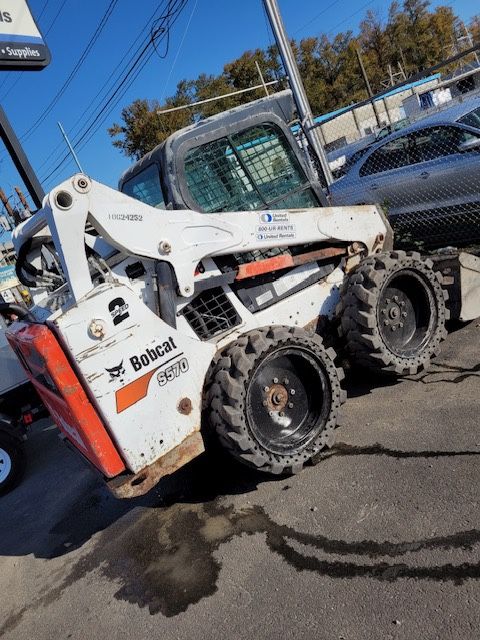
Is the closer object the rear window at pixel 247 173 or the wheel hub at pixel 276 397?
the wheel hub at pixel 276 397

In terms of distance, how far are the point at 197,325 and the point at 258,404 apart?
0.74 meters

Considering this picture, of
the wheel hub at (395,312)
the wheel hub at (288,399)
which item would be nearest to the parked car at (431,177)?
the wheel hub at (395,312)

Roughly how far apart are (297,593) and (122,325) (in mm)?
1847

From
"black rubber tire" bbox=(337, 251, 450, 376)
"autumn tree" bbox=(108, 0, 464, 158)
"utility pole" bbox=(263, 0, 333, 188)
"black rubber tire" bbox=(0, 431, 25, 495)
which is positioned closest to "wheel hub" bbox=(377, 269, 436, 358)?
"black rubber tire" bbox=(337, 251, 450, 376)

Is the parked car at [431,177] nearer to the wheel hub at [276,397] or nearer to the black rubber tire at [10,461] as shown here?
the wheel hub at [276,397]

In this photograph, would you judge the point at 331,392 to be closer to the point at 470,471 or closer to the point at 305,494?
the point at 305,494

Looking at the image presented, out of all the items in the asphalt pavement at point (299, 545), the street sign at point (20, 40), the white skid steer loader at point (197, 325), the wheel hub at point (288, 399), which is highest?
the street sign at point (20, 40)

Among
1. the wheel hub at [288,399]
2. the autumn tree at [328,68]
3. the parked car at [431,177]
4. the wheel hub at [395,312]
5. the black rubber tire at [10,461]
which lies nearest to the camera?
the wheel hub at [288,399]

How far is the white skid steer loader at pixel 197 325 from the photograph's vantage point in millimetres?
2992

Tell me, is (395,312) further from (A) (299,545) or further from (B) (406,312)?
(A) (299,545)

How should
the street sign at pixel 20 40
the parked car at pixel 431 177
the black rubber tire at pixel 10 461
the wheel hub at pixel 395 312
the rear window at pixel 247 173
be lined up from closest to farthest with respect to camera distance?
1. the rear window at pixel 247 173
2. the wheel hub at pixel 395 312
3. the black rubber tire at pixel 10 461
4. the parked car at pixel 431 177
5. the street sign at pixel 20 40

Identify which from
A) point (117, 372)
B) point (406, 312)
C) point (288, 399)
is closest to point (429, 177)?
point (406, 312)

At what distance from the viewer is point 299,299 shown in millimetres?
4172

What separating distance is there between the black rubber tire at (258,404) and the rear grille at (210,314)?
229 mm
